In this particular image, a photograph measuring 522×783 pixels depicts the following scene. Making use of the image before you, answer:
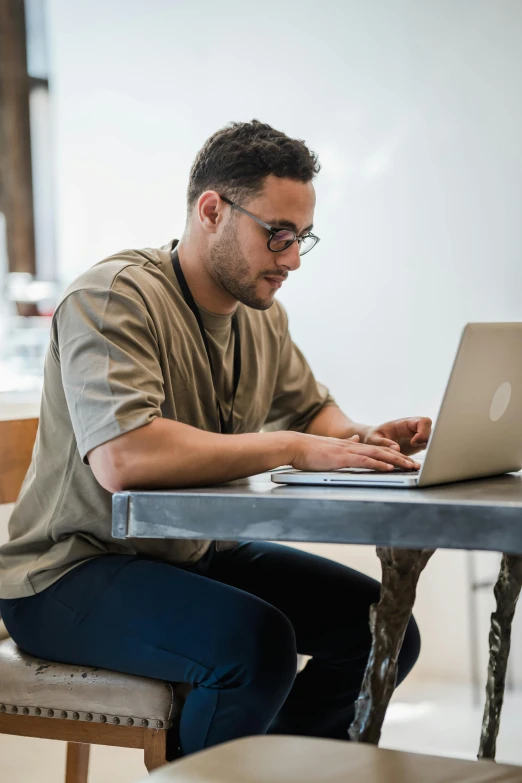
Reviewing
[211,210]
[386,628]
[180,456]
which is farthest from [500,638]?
[211,210]

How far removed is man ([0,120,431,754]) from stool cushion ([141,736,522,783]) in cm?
37

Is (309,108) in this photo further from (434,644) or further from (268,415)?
(434,644)

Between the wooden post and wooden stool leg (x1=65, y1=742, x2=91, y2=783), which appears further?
the wooden post

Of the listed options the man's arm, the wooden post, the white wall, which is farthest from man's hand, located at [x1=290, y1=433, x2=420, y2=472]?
the wooden post

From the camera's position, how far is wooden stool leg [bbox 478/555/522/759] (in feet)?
4.53

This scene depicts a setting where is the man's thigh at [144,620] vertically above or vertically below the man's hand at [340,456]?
below

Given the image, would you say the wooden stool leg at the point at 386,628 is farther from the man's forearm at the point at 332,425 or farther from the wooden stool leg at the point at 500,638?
the man's forearm at the point at 332,425

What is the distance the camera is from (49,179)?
12.1 ft

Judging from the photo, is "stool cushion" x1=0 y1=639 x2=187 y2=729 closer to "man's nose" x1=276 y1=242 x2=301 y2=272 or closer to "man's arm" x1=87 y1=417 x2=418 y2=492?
"man's arm" x1=87 y1=417 x2=418 y2=492

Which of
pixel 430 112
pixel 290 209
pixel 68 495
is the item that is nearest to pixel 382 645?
pixel 68 495

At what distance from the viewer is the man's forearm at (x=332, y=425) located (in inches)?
71.7

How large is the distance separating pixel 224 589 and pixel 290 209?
0.62m

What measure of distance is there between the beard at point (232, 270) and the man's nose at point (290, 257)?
0.03m

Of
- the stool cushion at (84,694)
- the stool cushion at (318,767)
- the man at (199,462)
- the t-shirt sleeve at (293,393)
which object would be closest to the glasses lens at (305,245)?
the man at (199,462)
